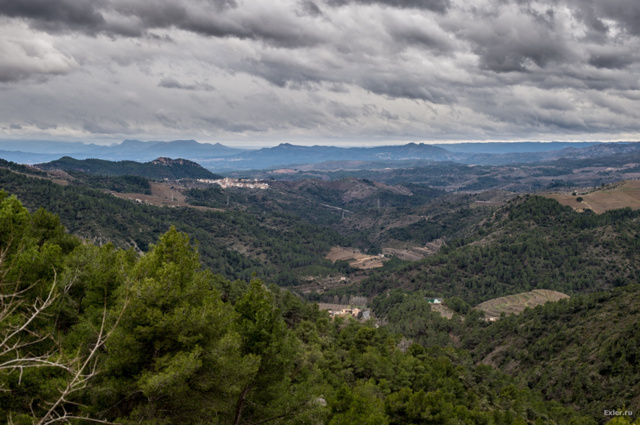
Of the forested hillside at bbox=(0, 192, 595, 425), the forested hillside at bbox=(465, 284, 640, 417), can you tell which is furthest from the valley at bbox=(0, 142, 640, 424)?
the forested hillside at bbox=(0, 192, 595, 425)

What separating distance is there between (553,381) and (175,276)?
237 ft

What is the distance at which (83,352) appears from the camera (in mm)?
19531

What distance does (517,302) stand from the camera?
131875 millimetres

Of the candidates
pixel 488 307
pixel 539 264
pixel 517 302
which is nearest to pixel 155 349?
pixel 488 307

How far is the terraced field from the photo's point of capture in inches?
4895

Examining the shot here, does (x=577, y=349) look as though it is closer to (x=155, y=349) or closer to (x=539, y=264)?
(x=155, y=349)

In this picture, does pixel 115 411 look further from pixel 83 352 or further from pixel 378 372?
pixel 378 372

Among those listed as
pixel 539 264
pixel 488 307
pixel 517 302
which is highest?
pixel 539 264

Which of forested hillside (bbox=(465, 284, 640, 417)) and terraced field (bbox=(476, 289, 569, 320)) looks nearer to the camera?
forested hillside (bbox=(465, 284, 640, 417))

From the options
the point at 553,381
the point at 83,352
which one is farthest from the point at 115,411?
the point at 553,381

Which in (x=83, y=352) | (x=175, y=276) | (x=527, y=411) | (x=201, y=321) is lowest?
(x=527, y=411)

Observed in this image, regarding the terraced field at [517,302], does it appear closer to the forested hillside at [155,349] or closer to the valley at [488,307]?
the valley at [488,307]

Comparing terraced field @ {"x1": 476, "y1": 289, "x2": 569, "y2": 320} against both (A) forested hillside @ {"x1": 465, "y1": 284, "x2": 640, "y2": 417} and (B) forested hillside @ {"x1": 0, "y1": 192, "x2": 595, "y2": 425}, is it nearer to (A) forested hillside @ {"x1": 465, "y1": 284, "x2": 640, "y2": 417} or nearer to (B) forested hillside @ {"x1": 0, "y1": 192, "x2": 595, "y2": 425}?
(A) forested hillside @ {"x1": 465, "y1": 284, "x2": 640, "y2": 417}

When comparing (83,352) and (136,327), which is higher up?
(136,327)
